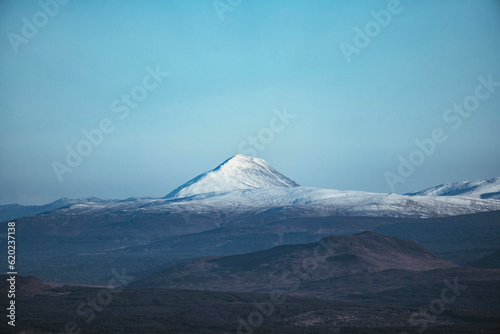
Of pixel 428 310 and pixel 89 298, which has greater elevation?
pixel 89 298

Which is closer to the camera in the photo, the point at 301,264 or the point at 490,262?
the point at 490,262

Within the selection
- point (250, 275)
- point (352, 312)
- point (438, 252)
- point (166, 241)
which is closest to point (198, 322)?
point (352, 312)

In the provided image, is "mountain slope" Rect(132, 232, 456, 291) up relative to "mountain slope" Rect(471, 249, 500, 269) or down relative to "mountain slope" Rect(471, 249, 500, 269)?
up

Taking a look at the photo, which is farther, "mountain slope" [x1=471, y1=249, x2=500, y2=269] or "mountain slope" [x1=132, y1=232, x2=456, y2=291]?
"mountain slope" [x1=471, y1=249, x2=500, y2=269]

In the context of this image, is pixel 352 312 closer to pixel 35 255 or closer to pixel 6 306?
pixel 6 306

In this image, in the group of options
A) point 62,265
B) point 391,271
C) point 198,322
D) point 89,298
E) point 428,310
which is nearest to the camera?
point 198,322

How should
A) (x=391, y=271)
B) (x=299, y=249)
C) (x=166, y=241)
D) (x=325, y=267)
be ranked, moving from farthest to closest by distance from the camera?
(x=166, y=241) → (x=299, y=249) → (x=325, y=267) → (x=391, y=271)

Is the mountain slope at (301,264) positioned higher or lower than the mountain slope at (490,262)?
higher

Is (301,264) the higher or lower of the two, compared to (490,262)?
higher
